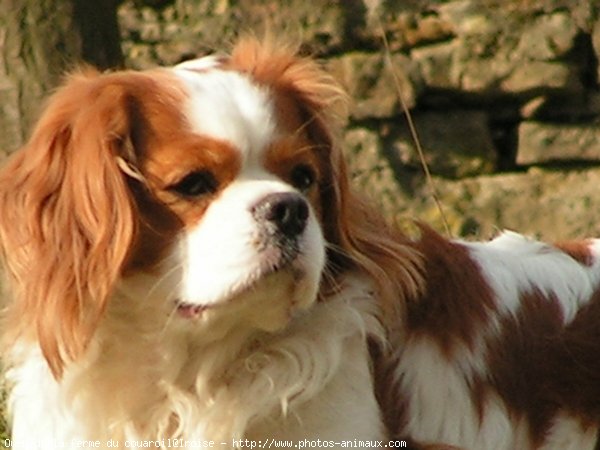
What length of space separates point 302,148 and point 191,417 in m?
0.67

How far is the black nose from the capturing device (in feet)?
10.9

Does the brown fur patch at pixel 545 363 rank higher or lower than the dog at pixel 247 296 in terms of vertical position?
lower

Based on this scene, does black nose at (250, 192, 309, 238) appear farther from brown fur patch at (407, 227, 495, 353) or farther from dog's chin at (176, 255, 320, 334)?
Result: brown fur patch at (407, 227, 495, 353)

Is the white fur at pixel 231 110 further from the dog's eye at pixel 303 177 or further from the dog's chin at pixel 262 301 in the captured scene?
the dog's chin at pixel 262 301

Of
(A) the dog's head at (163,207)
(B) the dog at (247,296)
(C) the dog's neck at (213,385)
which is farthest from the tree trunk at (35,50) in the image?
(C) the dog's neck at (213,385)

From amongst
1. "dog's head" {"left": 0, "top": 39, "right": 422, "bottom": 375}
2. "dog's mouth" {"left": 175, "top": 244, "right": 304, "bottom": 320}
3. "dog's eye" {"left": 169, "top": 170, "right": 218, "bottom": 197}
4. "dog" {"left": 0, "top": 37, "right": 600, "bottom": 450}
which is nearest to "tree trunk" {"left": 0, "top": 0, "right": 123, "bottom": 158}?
"dog" {"left": 0, "top": 37, "right": 600, "bottom": 450}

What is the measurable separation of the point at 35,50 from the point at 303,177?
1530mm

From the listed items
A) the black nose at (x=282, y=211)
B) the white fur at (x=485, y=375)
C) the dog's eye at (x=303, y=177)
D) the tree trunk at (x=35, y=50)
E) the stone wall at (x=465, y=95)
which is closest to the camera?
the black nose at (x=282, y=211)

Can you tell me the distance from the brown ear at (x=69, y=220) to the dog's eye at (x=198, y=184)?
0.42 ft

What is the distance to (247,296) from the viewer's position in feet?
11.1

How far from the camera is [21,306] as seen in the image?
3.60 m

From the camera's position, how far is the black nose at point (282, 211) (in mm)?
3324

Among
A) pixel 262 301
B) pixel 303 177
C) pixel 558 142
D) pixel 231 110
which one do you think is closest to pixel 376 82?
pixel 558 142

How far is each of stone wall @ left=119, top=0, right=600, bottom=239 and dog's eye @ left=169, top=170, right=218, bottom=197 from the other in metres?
2.86
